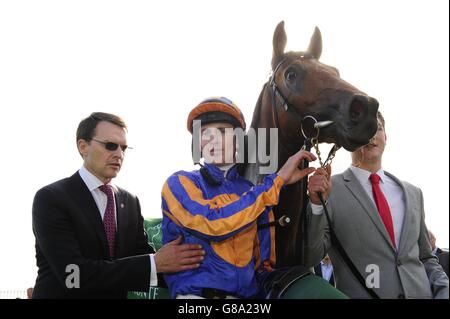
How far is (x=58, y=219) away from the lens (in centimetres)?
324

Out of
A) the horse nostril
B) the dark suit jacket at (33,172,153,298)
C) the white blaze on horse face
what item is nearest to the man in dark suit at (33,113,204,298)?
the dark suit jacket at (33,172,153,298)

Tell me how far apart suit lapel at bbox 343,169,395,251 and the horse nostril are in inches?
36.1

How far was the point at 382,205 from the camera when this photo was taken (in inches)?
143

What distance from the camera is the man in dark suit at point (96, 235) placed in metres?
3.08

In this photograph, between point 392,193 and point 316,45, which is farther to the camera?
point 392,193

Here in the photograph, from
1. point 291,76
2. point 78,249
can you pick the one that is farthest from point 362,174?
point 78,249

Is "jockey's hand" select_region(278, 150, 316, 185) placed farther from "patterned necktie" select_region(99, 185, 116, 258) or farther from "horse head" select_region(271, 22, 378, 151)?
"patterned necktie" select_region(99, 185, 116, 258)

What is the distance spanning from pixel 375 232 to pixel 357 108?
1027mm

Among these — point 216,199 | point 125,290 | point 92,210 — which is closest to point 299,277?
point 216,199

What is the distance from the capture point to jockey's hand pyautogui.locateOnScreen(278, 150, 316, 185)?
286 cm

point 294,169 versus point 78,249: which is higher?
point 294,169

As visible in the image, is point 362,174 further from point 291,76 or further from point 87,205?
point 87,205

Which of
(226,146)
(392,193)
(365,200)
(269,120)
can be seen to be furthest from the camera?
(392,193)
